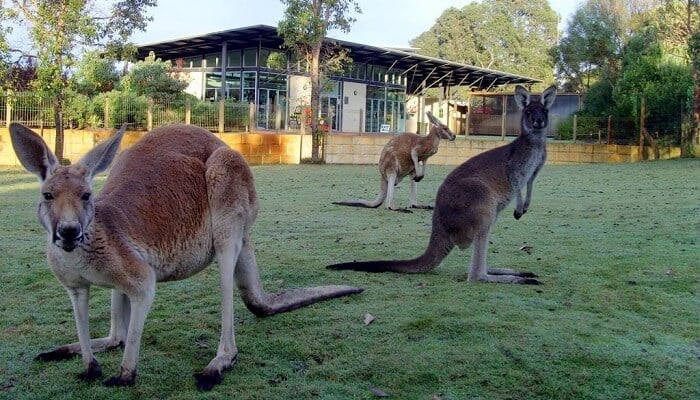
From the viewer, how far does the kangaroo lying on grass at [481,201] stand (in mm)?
5086

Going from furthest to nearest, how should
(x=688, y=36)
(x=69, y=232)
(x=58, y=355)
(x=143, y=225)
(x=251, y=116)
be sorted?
(x=688, y=36) < (x=251, y=116) < (x=58, y=355) < (x=143, y=225) < (x=69, y=232)

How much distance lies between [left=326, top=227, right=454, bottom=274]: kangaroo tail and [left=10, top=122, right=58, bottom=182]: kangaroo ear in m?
2.54

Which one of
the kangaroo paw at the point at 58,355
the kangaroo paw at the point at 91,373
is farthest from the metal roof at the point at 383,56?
the kangaroo paw at the point at 91,373

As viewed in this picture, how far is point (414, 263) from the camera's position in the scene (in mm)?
5242

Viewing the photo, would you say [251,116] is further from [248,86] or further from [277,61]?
[248,86]

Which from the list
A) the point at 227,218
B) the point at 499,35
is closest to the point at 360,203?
the point at 227,218

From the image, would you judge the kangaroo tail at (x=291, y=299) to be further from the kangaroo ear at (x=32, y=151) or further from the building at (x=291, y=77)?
the building at (x=291, y=77)

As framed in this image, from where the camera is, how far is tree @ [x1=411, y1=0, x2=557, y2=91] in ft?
213

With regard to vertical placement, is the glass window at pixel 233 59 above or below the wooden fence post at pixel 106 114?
above

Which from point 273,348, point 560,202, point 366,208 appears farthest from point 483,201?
point 560,202

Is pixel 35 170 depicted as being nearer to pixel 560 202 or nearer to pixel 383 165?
pixel 383 165

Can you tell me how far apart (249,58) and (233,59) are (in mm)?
841

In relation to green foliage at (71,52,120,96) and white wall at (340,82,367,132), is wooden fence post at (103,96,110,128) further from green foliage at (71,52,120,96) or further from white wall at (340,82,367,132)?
white wall at (340,82,367,132)

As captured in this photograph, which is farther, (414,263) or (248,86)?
(248,86)
